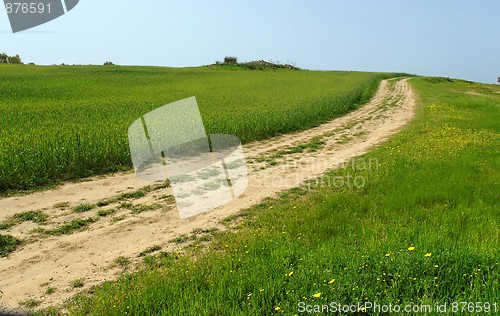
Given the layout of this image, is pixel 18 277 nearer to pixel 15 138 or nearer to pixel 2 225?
pixel 2 225

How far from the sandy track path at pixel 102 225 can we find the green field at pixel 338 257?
1.75 ft

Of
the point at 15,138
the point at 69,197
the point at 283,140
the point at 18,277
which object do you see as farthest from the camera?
the point at 283,140

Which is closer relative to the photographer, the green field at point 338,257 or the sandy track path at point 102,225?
the green field at point 338,257

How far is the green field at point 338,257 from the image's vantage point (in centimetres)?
396

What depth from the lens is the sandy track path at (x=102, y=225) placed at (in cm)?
503

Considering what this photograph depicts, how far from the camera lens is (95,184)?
30.0 ft

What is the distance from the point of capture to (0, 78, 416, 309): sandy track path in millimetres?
5031

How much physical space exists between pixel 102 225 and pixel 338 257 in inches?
174

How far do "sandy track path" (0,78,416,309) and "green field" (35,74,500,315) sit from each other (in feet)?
1.75

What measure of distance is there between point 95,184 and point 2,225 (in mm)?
2628

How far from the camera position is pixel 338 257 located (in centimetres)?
474

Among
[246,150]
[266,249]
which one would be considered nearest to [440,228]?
[266,249]

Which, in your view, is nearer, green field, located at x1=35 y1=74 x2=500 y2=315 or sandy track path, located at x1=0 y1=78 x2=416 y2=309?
green field, located at x1=35 y1=74 x2=500 y2=315

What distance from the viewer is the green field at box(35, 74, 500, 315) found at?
13.0 ft
